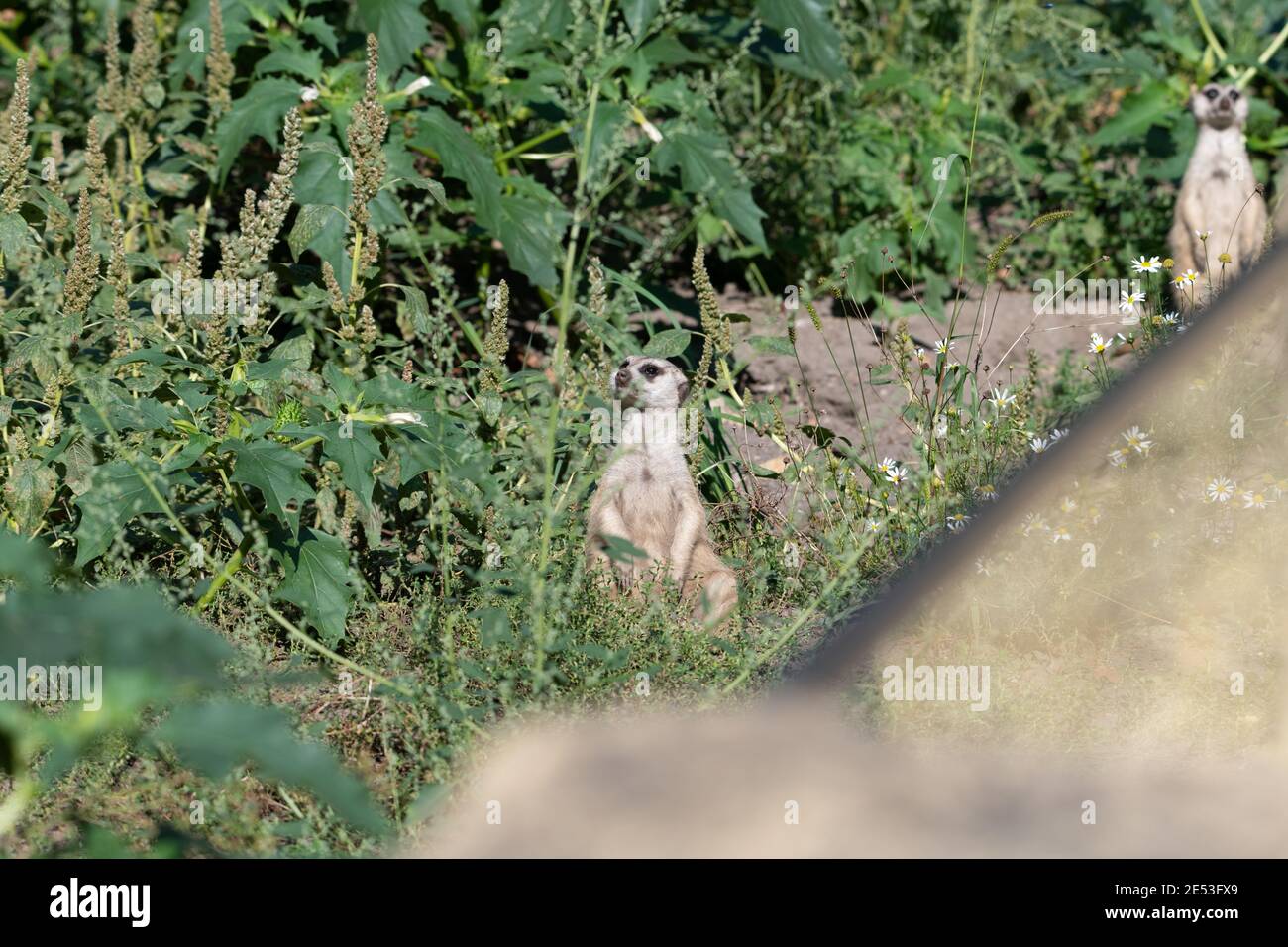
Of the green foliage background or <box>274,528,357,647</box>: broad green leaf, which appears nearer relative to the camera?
the green foliage background

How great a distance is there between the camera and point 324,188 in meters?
4.33

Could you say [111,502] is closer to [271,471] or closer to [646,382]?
[271,471]

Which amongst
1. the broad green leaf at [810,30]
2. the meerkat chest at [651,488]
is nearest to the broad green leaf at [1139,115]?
the broad green leaf at [810,30]

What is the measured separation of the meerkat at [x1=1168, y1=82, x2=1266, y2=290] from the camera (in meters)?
6.80

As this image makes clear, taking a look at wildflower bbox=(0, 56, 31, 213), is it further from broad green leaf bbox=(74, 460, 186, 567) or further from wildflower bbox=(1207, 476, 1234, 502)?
wildflower bbox=(1207, 476, 1234, 502)

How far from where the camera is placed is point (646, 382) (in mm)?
4352

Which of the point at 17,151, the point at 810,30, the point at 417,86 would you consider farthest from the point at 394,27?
the point at 810,30

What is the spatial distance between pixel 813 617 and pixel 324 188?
1886 millimetres

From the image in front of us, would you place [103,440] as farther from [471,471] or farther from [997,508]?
[997,508]

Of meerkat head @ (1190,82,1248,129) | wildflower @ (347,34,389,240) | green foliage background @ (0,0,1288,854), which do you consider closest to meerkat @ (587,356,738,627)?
green foliage background @ (0,0,1288,854)

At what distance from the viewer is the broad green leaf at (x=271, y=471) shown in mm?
3401

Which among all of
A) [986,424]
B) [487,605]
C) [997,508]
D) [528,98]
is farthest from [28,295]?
[997,508]

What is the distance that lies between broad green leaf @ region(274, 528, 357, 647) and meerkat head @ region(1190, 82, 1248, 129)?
492cm

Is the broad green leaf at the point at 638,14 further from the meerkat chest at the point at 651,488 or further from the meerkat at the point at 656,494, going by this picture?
the meerkat chest at the point at 651,488
